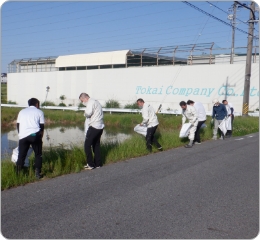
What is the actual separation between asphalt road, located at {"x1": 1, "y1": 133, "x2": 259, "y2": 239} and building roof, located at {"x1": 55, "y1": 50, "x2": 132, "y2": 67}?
35.4 m

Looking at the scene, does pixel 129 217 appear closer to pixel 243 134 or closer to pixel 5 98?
pixel 243 134

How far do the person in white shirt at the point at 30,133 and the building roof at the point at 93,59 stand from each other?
36482 millimetres

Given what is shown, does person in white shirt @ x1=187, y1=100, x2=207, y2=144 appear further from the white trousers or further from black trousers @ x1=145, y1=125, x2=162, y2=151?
black trousers @ x1=145, y1=125, x2=162, y2=151

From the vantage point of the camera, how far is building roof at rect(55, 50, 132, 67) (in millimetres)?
45031

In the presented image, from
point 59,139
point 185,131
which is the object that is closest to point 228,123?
point 185,131

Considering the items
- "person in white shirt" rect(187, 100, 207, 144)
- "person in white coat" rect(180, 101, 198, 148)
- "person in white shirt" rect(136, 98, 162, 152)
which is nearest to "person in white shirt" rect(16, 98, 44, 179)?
"person in white shirt" rect(136, 98, 162, 152)

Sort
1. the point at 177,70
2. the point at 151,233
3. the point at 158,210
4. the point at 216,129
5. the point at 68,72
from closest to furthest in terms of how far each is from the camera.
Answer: the point at 151,233
the point at 158,210
the point at 216,129
the point at 177,70
the point at 68,72

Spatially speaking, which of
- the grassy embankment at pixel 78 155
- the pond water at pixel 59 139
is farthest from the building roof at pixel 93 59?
the grassy embankment at pixel 78 155

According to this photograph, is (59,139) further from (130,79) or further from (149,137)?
(130,79)

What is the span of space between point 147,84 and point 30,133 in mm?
32847

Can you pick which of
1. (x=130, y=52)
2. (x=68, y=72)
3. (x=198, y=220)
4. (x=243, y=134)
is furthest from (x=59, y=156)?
(x=68, y=72)

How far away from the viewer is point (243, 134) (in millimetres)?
20000

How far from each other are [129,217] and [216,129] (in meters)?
12.2

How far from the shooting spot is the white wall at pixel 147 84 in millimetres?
34844
